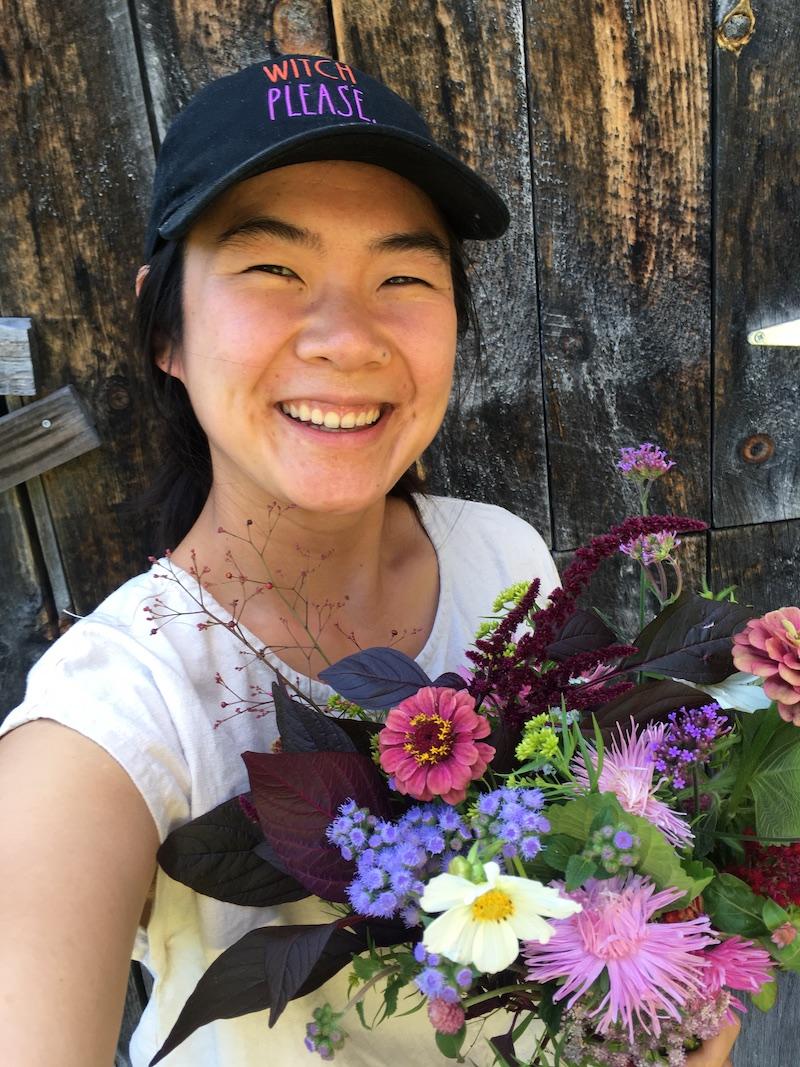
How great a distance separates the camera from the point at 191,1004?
2.30ft

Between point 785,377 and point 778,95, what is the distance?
44 cm

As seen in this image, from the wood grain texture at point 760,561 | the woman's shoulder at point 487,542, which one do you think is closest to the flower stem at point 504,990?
the woman's shoulder at point 487,542

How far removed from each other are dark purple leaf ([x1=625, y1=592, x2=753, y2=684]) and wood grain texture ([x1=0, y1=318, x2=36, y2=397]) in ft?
3.06

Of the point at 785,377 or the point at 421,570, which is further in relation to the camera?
the point at 785,377

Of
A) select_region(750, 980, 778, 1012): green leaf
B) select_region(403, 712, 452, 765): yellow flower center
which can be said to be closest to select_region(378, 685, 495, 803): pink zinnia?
select_region(403, 712, 452, 765): yellow flower center

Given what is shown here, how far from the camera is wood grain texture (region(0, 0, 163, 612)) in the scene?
46.8 inches

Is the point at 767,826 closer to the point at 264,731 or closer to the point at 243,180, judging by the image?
the point at 264,731

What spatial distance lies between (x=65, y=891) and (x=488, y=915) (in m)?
0.37

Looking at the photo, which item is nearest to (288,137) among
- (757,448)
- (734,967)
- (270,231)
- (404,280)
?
(270,231)

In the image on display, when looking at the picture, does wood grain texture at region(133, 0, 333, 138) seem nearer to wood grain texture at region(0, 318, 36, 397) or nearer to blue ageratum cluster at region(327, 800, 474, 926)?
wood grain texture at region(0, 318, 36, 397)

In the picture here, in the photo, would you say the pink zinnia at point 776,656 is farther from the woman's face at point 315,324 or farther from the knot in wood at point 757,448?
the knot in wood at point 757,448

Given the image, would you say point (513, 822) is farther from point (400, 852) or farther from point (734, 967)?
point (734, 967)

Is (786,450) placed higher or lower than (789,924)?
higher

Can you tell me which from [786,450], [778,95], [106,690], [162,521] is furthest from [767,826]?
[778,95]
